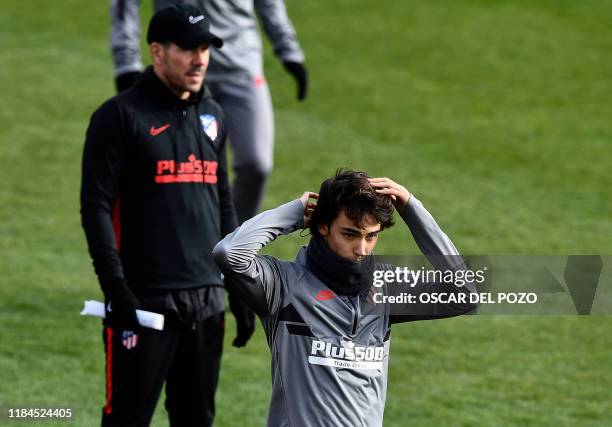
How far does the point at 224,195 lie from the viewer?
5.61 m

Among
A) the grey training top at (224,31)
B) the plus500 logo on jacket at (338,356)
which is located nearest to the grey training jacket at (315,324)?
the plus500 logo on jacket at (338,356)

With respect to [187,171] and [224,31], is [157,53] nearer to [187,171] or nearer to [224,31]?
[187,171]

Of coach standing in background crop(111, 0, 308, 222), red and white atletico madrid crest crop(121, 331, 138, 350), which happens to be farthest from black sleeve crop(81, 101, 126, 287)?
coach standing in background crop(111, 0, 308, 222)

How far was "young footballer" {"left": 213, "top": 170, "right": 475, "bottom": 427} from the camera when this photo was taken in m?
4.20

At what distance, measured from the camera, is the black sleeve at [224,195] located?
5.56m

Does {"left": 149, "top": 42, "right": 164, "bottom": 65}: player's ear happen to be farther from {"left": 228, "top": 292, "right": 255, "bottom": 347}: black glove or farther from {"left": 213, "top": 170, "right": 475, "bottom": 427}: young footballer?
{"left": 213, "top": 170, "right": 475, "bottom": 427}: young footballer

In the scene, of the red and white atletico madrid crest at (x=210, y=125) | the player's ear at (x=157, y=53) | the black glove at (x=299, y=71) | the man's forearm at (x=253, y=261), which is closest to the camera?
the man's forearm at (x=253, y=261)

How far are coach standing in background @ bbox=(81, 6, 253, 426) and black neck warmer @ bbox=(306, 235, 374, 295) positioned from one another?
1099mm

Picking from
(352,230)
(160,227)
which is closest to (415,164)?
(160,227)

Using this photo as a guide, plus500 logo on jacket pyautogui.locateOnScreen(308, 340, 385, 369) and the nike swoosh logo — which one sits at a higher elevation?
the nike swoosh logo

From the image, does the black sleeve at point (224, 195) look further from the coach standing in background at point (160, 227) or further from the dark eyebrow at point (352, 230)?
the dark eyebrow at point (352, 230)

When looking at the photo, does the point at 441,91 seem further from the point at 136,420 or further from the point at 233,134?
the point at 136,420

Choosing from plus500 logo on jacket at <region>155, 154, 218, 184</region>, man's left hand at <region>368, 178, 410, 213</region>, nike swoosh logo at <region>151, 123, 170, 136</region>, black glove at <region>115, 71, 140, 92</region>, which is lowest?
man's left hand at <region>368, 178, 410, 213</region>

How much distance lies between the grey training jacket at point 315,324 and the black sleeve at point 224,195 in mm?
1145
